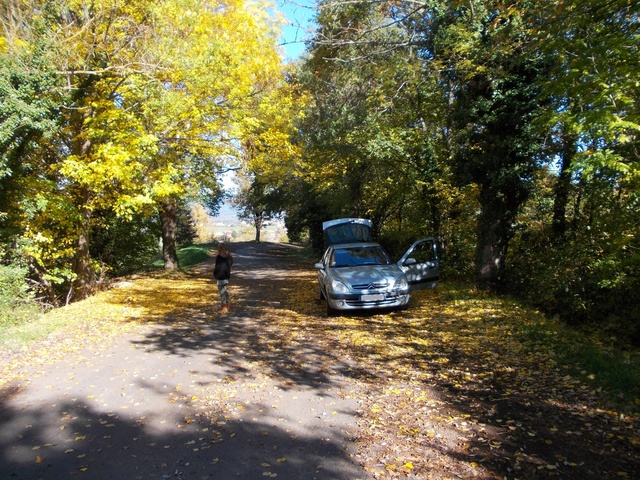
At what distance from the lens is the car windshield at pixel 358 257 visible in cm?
1014

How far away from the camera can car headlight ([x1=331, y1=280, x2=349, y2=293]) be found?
9095 mm

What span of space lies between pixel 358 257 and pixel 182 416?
21.4 feet

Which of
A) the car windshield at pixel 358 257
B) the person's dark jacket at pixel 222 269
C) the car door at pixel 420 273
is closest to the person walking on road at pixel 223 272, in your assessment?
the person's dark jacket at pixel 222 269

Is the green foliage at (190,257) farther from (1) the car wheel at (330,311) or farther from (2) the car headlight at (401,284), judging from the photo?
(2) the car headlight at (401,284)

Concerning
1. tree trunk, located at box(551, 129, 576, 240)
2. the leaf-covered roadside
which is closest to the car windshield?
the leaf-covered roadside

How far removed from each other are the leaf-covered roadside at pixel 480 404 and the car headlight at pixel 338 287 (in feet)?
3.31

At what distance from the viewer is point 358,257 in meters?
10.3

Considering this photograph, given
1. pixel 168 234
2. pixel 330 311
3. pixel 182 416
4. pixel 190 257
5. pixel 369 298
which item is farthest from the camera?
pixel 190 257

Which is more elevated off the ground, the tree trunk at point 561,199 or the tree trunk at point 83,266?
the tree trunk at point 561,199

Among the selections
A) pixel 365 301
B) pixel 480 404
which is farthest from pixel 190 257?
pixel 480 404

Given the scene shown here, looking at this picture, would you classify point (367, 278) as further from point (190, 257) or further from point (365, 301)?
point (190, 257)

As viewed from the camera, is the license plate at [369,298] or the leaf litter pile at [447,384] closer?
the leaf litter pile at [447,384]

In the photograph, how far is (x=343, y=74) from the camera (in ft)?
53.6

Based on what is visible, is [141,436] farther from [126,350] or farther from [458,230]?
[458,230]
